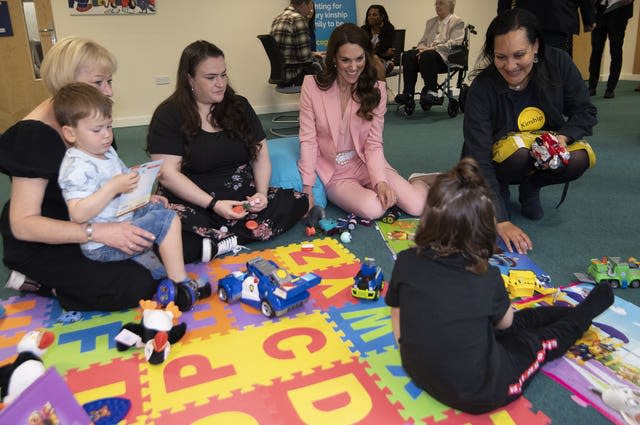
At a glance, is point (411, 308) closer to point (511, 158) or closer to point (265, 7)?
A: point (511, 158)

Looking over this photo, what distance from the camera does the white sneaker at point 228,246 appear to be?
2230 millimetres

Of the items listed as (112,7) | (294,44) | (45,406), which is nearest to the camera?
(45,406)

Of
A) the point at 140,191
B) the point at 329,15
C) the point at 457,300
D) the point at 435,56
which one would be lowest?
the point at 457,300

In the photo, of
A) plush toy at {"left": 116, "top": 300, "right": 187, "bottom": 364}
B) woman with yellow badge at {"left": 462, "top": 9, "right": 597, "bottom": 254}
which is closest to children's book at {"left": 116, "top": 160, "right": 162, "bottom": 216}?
plush toy at {"left": 116, "top": 300, "right": 187, "bottom": 364}

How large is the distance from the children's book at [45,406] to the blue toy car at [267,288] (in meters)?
0.69

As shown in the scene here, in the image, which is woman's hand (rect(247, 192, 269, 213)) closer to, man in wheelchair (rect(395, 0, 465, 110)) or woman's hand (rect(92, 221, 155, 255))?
woman's hand (rect(92, 221, 155, 255))

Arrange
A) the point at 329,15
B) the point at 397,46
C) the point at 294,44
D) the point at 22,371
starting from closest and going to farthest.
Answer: the point at 22,371
the point at 294,44
the point at 397,46
the point at 329,15

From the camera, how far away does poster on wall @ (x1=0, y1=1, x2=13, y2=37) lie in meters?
4.79

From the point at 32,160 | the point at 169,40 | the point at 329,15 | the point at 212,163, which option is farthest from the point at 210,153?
the point at 329,15

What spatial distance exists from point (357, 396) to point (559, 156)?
5.01 feet

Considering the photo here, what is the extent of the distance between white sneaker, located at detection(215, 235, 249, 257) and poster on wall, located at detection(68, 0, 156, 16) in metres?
3.88

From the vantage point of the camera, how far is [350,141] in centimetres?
268

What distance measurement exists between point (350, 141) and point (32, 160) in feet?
5.05

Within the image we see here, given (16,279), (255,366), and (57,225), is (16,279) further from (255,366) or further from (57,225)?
(255,366)
